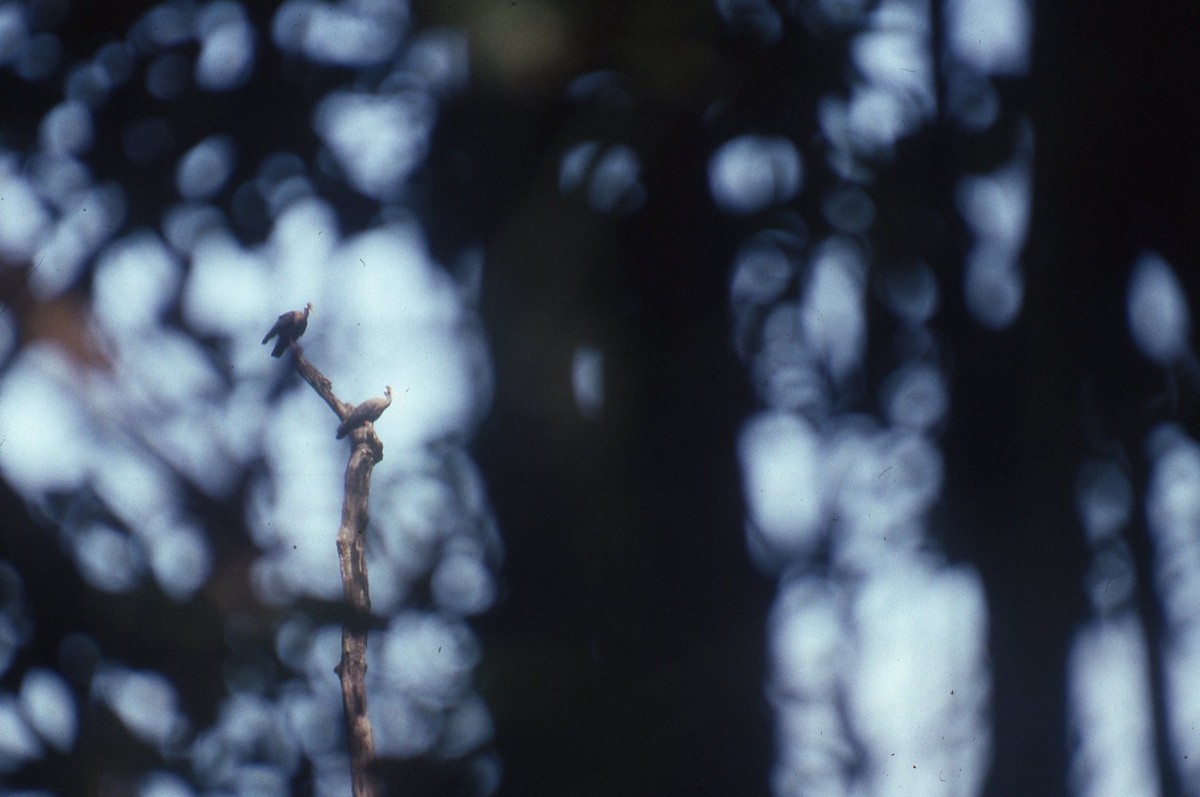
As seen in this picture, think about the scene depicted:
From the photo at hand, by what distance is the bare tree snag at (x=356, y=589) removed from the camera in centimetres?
112

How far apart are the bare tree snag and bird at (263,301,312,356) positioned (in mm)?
67

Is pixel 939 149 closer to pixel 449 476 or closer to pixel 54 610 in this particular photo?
pixel 449 476

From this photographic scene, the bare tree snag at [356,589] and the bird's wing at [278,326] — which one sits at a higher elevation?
the bird's wing at [278,326]

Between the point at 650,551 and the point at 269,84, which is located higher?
the point at 269,84

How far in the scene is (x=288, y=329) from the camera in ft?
4.09

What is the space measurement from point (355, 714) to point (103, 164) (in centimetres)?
84

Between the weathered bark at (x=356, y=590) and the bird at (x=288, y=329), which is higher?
the bird at (x=288, y=329)

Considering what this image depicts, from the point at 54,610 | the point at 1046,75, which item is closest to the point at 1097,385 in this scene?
the point at 1046,75

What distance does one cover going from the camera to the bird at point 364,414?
1.21 metres

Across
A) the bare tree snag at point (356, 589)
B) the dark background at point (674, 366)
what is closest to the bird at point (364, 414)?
the bare tree snag at point (356, 589)

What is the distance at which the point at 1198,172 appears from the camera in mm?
1378

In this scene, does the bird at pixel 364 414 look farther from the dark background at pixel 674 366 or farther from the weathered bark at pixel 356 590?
the dark background at pixel 674 366

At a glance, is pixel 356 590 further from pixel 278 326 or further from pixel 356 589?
pixel 278 326

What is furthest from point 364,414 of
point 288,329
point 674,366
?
point 674,366
